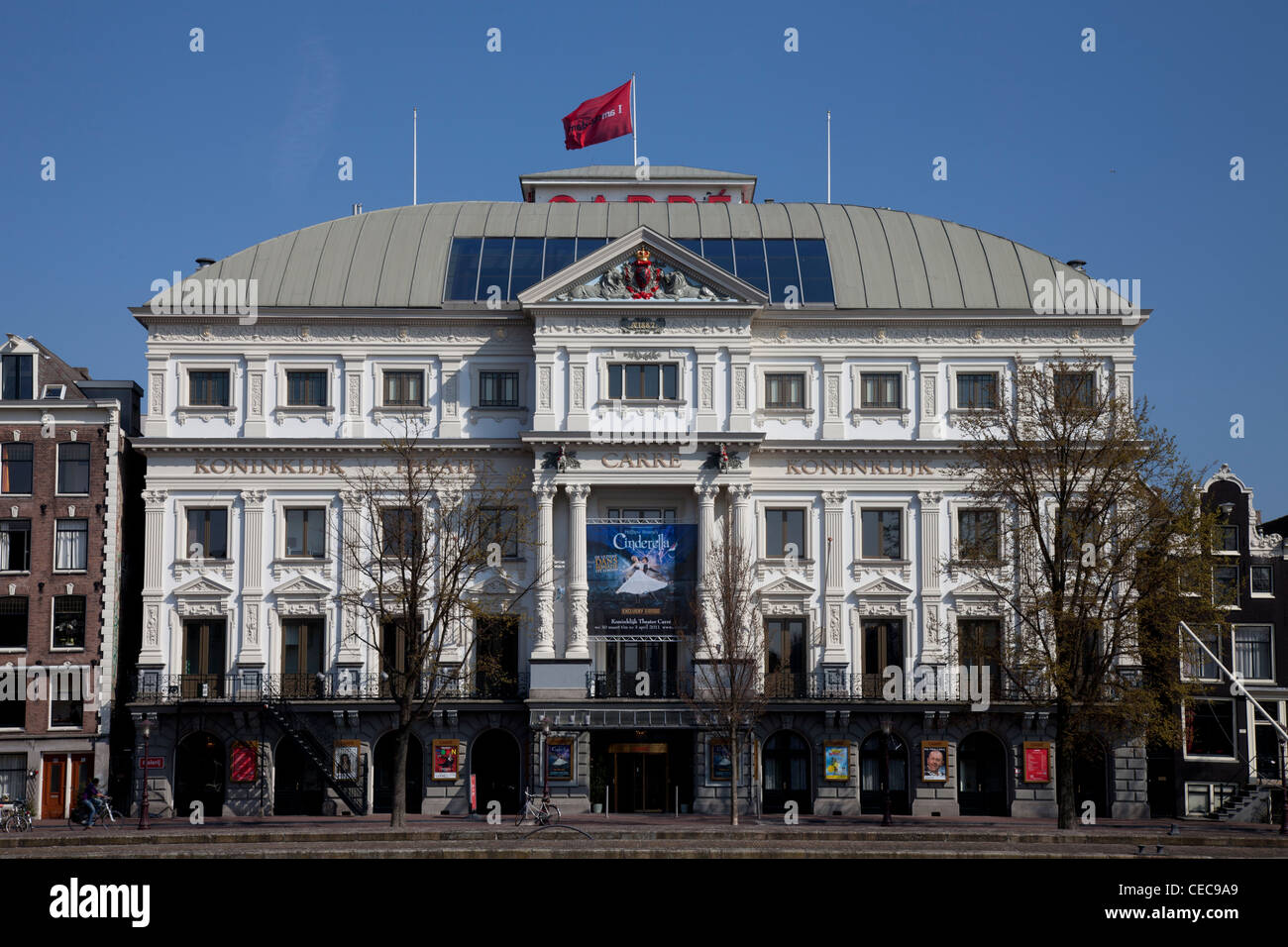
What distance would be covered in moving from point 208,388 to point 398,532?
546 inches

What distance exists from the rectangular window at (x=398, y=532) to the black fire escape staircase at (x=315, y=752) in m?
7.10

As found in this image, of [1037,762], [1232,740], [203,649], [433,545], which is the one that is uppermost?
[433,545]

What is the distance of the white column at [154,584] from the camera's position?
60969 mm

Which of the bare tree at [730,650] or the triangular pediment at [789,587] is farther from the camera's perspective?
the triangular pediment at [789,587]

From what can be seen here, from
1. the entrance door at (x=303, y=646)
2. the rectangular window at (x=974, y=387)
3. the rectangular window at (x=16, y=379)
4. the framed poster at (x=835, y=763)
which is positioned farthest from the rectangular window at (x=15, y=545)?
the rectangular window at (x=974, y=387)

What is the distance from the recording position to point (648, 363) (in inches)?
2451

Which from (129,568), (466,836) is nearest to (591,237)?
(129,568)

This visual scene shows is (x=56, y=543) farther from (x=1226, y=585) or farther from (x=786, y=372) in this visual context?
(x=1226, y=585)

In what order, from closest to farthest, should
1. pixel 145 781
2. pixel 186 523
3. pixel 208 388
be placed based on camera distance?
pixel 145 781 < pixel 186 523 < pixel 208 388

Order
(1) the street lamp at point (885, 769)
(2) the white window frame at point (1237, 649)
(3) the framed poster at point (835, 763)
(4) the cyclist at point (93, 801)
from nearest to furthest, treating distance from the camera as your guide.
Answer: (1) the street lamp at point (885, 769) < (4) the cyclist at point (93, 801) < (3) the framed poster at point (835, 763) < (2) the white window frame at point (1237, 649)

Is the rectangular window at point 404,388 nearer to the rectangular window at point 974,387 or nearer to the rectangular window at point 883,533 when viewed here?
the rectangular window at point 883,533

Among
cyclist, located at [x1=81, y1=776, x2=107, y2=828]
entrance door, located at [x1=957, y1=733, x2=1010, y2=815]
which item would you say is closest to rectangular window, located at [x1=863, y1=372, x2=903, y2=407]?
entrance door, located at [x1=957, y1=733, x2=1010, y2=815]

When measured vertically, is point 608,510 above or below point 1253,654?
above

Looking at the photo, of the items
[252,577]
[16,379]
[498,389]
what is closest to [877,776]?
[498,389]
